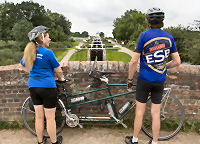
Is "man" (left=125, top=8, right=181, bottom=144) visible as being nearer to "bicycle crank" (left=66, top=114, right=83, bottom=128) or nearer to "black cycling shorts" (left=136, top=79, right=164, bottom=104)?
"black cycling shorts" (left=136, top=79, right=164, bottom=104)


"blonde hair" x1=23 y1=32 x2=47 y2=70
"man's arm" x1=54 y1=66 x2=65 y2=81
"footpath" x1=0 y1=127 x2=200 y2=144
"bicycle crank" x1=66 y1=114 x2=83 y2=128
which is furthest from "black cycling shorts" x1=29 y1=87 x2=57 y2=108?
"footpath" x1=0 y1=127 x2=200 y2=144

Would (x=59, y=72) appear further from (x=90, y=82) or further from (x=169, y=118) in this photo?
(x=169, y=118)

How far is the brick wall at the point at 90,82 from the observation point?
3375mm

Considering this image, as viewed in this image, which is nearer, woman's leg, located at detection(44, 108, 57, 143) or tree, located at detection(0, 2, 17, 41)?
woman's leg, located at detection(44, 108, 57, 143)

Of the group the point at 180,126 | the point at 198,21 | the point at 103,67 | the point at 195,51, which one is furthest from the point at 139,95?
the point at 198,21

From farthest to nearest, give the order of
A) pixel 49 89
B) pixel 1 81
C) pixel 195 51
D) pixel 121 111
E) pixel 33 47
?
pixel 195 51 → pixel 1 81 → pixel 121 111 → pixel 49 89 → pixel 33 47

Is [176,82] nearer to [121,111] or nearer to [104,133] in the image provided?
[121,111]

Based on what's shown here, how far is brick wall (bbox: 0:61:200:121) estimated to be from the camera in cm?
338

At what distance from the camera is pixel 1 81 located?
11.3 ft

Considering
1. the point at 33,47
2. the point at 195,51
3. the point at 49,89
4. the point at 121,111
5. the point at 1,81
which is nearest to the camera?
the point at 33,47

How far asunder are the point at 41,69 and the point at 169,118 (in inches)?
110

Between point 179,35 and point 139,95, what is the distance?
26566 mm

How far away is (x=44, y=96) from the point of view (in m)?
2.46

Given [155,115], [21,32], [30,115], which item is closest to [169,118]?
[155,115]
